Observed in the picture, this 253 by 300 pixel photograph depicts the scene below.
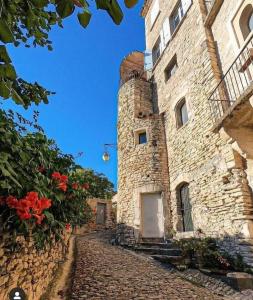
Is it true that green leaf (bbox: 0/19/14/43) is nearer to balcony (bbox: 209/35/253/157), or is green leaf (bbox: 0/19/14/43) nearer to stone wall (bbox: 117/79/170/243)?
balcony (bbox: 209/35/253/157)

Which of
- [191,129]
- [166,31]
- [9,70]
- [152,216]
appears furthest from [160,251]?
[166,31]

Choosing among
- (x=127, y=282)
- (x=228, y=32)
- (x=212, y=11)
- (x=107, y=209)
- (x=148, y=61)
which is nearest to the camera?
(x=127, y=282)

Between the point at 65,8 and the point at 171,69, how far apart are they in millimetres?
10537

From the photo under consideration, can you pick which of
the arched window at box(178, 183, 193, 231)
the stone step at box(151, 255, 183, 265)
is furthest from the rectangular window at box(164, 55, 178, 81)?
the stone step at box(151, 255, 183, 265)

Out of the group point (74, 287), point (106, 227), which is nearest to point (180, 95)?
point (74, 287)

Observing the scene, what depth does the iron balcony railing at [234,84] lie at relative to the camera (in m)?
5.47

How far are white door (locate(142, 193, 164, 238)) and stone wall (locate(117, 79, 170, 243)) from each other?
0.84 feet

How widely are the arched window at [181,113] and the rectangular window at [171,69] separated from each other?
179 centimetres

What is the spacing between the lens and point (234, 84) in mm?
6074

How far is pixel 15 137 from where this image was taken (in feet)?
7.08

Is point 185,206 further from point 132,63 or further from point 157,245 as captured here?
point 132,63

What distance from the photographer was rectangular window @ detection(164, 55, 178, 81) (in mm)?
10014

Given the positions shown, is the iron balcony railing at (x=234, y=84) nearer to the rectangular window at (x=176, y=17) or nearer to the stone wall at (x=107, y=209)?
the rectangular window at (x=176, y=17)

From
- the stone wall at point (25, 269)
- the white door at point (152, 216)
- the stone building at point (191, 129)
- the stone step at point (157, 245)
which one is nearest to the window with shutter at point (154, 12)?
the stone building at point (191, 129)
